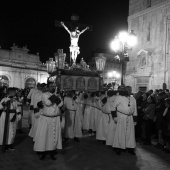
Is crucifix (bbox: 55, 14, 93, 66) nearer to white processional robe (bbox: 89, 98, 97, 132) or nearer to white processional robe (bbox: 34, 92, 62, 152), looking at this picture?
white processional robe (bbox: 89, 98, 97, 132)

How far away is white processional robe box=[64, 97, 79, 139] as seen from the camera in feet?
28.1

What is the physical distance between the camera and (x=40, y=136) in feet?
19.8

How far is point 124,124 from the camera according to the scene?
6.96m

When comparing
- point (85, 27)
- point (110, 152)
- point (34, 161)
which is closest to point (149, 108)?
point (110, 152)

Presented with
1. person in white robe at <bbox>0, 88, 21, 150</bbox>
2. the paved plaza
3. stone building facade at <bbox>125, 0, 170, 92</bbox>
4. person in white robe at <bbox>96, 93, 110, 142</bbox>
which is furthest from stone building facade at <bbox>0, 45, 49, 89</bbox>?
the paved plaza

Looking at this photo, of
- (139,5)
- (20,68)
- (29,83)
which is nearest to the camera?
(139,5)

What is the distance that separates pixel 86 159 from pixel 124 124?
5.28 ft

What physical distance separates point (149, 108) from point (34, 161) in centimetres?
451

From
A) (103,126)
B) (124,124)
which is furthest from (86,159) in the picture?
(103,126)

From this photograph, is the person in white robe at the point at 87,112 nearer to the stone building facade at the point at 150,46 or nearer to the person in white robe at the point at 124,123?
the person in white robe at the point at 124,123

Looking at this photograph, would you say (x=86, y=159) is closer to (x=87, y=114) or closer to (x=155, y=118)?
(x=155, y=118)

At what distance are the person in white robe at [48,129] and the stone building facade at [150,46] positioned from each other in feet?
39.0

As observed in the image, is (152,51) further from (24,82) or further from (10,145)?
(24,82)

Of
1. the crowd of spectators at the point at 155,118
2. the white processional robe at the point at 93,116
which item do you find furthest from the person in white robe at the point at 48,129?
the white processional robe at the point at 93,116
